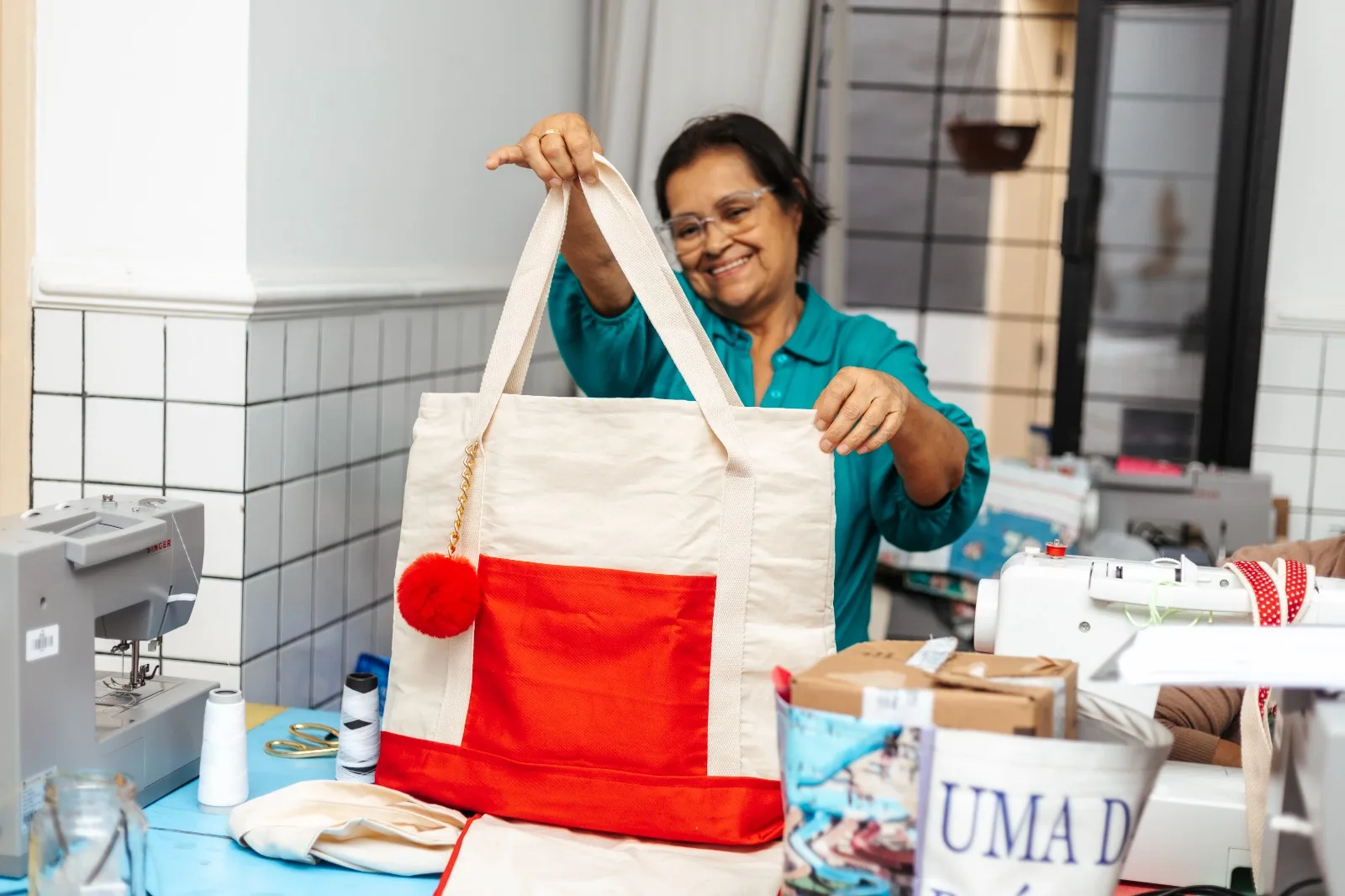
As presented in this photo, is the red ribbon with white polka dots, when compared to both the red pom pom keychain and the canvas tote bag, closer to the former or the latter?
the canvas tote bag

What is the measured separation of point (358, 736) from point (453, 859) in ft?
0.87

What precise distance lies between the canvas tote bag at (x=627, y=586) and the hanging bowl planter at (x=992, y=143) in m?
3.65

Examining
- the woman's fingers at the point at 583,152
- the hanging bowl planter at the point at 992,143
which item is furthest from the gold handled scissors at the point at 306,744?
the hanging bowl planter at the point at 992,143

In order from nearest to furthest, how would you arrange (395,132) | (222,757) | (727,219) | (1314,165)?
(222,757)
(727,219)
(395,132)
(1314,165)

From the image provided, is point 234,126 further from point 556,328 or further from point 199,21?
point 556,328

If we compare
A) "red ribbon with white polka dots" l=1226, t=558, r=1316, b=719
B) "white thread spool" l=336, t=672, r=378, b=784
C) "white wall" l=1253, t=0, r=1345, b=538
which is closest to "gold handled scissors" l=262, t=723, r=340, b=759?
"white thread spool" l=336, t=672, r=378, b=784

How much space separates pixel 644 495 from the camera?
3.91 ft

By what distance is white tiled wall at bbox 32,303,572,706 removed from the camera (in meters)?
1.61

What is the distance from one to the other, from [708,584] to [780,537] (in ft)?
0.26

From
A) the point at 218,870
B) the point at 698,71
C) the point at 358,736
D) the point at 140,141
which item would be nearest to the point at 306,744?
the point at 358,736

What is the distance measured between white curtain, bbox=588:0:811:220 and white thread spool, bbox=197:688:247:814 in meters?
1.50

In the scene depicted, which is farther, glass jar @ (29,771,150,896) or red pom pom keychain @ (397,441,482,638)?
red pom pom keychain @ (397,441,482,638)

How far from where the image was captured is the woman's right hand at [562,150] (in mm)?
1238

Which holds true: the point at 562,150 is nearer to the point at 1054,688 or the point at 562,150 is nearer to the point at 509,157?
the point at 509,157
